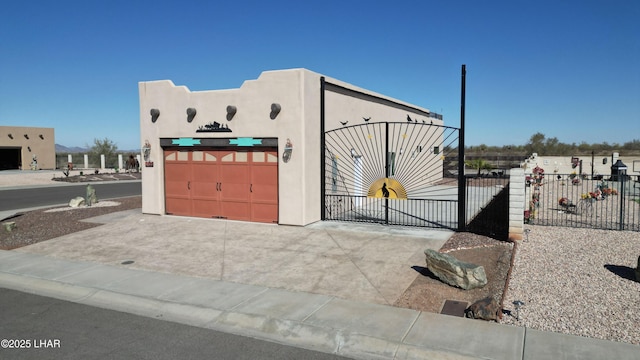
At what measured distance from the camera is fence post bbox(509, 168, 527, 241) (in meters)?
10.9

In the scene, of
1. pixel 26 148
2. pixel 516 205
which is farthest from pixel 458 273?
pixel 26 148

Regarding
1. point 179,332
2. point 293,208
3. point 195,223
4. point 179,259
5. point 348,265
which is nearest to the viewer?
point 179,332

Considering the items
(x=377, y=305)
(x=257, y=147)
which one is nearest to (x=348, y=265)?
(x=377, y=305)

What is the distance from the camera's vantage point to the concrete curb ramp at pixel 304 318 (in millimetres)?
5434

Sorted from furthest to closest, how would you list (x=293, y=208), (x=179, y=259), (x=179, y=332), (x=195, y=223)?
(x=195, y=223)
(x=293, y=208)
(x=179, y=259)
(x=179, y=332)

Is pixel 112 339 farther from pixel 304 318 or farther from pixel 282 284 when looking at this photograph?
pixel 282 284

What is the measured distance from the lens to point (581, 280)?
796cm

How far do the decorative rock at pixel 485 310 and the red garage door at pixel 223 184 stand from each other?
8.44 meters

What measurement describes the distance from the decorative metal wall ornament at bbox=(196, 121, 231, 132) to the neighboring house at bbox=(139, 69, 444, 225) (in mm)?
32

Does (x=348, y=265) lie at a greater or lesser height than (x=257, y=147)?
lesser

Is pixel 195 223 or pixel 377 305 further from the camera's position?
pixel 195 223

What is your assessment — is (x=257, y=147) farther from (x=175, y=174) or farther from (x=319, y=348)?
(x=319, y=348)

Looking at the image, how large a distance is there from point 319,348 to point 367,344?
0.62 metres

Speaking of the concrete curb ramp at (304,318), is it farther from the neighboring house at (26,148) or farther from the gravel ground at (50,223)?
the neighboring house at (26,148)
